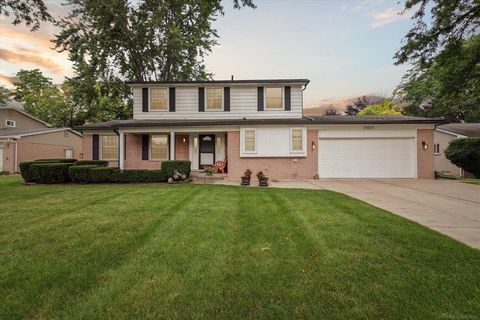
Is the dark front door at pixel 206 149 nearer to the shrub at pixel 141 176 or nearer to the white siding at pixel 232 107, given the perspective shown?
the white siding at pixel 232 107

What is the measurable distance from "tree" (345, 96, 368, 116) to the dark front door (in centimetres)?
3122

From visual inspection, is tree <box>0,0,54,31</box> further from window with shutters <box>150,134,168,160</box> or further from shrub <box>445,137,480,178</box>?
shrub <box>445,137,480,178</box>

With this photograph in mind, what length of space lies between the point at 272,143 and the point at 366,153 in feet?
17.1

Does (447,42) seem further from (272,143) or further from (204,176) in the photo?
(204,176)

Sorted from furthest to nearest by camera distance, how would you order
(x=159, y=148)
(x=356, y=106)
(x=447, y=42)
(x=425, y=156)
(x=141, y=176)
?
(x=356, y=106)
(x=159, y=148)
(x=425, y=156)
(x=141, y=176)
(x=447, y=42)

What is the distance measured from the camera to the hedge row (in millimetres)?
11297

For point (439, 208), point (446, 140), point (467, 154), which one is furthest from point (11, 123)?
point (446, 140)

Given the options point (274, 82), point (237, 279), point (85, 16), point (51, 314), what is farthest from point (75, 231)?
point (85, 16)

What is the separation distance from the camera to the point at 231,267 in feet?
9.95

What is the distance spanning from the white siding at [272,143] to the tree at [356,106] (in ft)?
98.9

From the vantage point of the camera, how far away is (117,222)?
16.2ft

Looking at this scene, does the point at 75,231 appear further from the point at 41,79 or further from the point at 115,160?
the point at 41,79

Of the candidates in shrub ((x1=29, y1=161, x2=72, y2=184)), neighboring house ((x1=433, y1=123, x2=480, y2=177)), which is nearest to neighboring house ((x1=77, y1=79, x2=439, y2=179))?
shrub ((x1=29, y1=161, x2=72, y2=184))

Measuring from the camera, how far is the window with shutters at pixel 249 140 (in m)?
13.1
